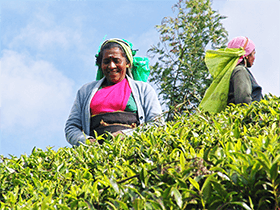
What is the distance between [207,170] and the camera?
153 cm

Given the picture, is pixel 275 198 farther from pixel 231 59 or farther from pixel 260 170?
pixel 231 59

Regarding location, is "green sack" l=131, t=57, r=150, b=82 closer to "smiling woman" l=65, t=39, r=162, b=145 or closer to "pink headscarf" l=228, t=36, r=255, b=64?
"smiling woman" l=65, t=39, r=162, b=145

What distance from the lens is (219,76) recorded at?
162 inches

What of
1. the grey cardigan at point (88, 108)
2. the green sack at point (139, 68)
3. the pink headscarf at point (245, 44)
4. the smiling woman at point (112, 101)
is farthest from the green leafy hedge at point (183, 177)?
the green sack at point (139, 68)

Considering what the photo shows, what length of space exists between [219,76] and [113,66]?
1.24 meters

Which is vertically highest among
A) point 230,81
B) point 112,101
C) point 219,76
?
point 112,101

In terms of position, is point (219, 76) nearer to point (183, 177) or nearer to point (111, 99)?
point (111, 99)

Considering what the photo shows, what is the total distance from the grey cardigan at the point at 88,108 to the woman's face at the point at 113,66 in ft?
0.40

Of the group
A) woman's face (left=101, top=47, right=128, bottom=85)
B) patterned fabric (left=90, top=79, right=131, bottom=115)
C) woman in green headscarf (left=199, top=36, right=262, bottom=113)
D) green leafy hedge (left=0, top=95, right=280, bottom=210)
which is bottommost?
green leafy hedge (left=0, top=95, right=280, bottom=210)

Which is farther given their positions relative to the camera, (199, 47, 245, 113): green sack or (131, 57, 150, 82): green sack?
(131, 57, 150, 82): green sack

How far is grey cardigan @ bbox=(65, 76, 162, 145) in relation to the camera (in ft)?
13.3

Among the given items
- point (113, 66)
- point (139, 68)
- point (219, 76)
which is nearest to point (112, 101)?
point (113, 66)

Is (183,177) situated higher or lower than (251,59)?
lower

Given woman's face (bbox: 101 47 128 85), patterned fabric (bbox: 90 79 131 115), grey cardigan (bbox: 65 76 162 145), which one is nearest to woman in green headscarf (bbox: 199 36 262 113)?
grey cardigan (bbox: 65 76 162 145)
